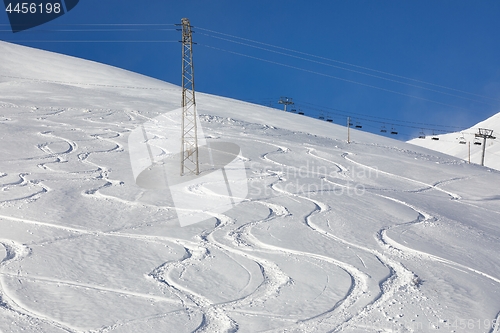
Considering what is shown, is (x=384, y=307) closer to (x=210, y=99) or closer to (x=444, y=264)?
(x=444, y=264)

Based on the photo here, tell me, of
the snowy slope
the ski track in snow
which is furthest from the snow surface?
the snowy slope

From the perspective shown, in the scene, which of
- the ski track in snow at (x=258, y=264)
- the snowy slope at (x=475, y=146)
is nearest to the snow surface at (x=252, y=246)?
the ski track in snow at (x=258, y=264)

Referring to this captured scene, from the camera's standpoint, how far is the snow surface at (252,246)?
1022 cm

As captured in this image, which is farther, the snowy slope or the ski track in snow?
the snowy slope

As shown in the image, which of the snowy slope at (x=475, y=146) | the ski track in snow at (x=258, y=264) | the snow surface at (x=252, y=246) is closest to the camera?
the ski track in snow at (x=258, y=264)

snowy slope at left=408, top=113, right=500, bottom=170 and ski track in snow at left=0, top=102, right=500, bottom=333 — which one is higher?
ski track in snow at left=0, top=102, right=500, bottom=333

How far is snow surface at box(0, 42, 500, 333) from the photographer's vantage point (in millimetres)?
10219

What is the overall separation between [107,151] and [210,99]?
23.7m

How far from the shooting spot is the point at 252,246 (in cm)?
1397

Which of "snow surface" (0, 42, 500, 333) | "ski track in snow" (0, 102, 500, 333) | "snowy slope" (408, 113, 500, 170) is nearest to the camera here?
"ski track in snow" (0, 102, 500, 333)

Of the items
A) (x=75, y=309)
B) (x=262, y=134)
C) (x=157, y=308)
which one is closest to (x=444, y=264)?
(x=157, y=308)

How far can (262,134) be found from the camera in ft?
105

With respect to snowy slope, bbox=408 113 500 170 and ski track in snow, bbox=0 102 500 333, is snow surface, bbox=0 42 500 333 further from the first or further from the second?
snowy slope, bbox=408 113 500 170

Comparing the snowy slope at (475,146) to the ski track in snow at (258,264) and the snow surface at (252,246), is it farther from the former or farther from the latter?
the ski track in snow at (258,264)
